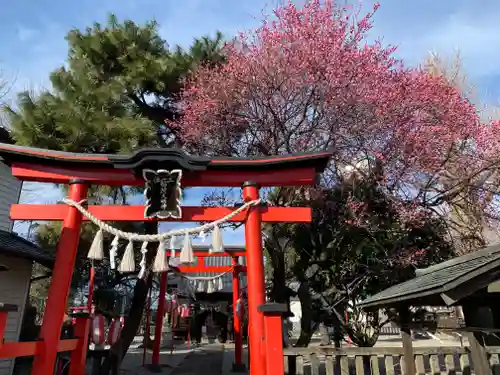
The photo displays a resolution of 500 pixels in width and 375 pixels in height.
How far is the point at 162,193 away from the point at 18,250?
410cm

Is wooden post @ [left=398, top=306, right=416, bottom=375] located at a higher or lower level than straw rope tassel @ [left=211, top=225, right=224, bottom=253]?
lower

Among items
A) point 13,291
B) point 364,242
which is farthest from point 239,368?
point 13,291

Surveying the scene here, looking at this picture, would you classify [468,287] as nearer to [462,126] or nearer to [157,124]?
[462,126]

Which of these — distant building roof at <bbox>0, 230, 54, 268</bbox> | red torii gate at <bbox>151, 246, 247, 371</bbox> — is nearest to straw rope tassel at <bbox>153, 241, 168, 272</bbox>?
distant building roof at <bbox>0, 230, 54, 268</bbox>

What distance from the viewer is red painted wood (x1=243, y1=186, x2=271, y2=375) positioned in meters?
5.72

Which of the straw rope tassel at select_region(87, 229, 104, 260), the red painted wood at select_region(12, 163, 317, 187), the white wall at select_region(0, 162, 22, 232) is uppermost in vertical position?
the white wall at select_region(0, 162, 22, 232)

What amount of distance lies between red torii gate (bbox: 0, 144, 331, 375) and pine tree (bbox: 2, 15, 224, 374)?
113 inches

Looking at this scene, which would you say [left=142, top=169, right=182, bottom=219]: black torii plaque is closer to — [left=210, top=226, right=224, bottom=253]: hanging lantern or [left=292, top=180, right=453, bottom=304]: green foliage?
[left=210, top=226, right=224, bottom=253]: hanging lantern

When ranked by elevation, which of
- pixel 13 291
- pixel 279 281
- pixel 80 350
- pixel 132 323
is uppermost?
pixel 279 281

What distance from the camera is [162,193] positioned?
667 centimetres

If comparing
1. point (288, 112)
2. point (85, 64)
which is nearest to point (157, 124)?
point (85, 64)

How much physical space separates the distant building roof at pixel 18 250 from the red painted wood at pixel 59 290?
2.50 meters

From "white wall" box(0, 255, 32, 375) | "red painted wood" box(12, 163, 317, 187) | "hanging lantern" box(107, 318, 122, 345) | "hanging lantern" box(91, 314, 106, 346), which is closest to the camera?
"red painted wood" box(12, 163, 317, 187)

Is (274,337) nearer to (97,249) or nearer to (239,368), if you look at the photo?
(97,249)
